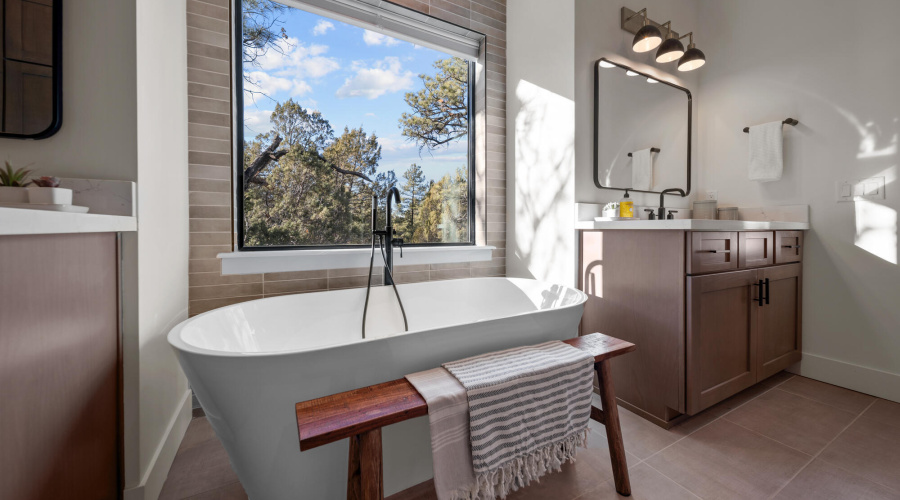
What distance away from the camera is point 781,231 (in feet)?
6.90

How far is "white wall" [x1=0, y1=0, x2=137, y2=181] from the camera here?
1104mm

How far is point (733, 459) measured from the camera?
147cm

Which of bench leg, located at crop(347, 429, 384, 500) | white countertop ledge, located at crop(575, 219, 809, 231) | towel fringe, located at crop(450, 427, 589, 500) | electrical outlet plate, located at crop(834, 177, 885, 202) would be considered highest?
electrical outlet plate, located at crop(834, 177, 885, 202)

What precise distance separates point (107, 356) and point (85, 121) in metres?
0.74

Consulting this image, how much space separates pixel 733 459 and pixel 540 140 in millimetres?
1928

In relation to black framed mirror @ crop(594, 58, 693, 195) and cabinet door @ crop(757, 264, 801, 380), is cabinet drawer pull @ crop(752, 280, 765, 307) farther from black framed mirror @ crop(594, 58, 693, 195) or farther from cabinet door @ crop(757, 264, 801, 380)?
black framed mirror @ crop(594, 58, 693, 195)

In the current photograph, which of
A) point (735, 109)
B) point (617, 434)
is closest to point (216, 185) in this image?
point (617, 434)

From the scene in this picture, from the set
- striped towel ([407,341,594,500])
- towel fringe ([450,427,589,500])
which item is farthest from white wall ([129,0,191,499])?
towel fringe ([450,427,589,500])

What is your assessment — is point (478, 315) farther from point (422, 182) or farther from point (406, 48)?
point (406, 48)

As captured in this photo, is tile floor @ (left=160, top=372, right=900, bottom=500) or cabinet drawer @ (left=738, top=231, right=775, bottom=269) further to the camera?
cabinet drawer @ (left=738, top=231, right=775, bottom=269)

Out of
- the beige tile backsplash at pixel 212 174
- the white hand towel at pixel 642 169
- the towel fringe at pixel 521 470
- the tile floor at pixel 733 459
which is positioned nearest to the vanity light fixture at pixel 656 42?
the white hand towel at pixel 642 169

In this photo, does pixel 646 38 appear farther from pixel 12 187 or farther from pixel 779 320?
pixel 12 187

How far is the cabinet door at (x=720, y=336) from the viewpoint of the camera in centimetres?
163

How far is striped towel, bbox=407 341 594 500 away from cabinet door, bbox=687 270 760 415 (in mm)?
734
